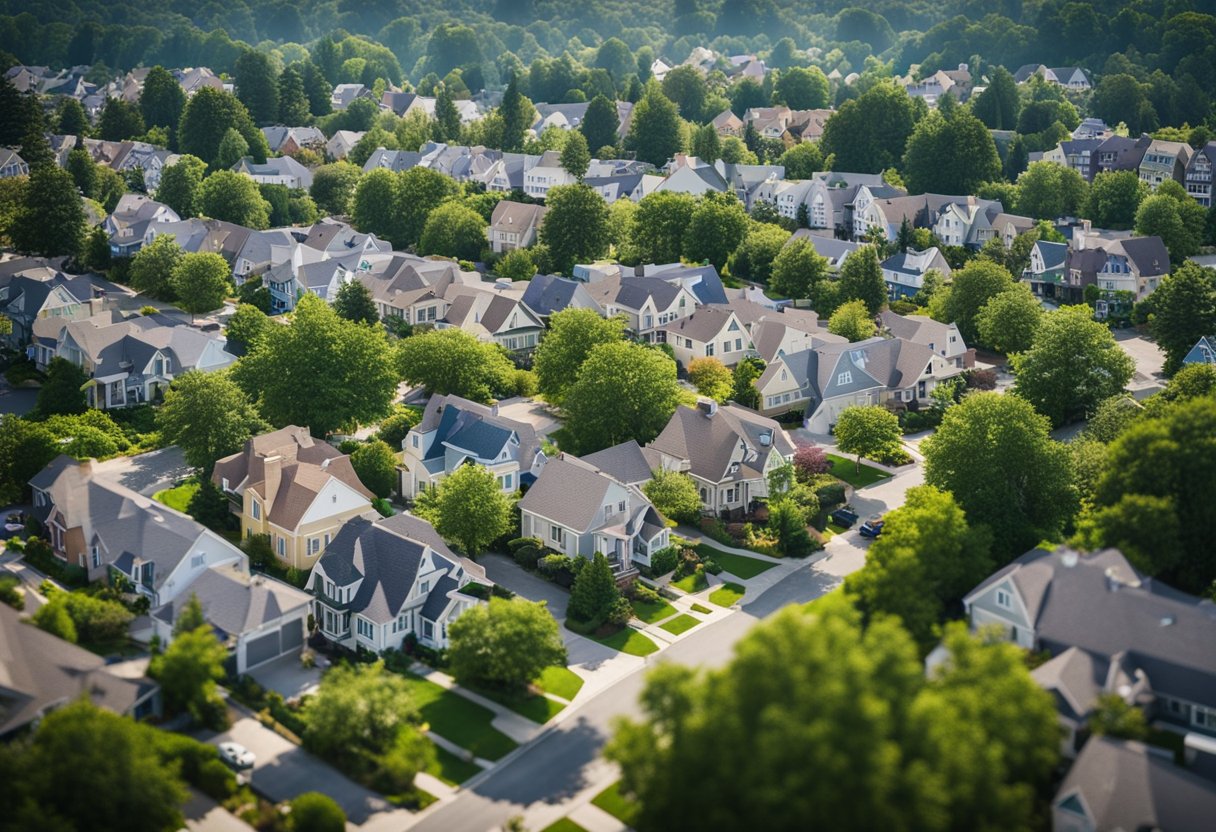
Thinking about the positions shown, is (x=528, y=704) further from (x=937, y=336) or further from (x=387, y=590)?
(x=937, y=336)

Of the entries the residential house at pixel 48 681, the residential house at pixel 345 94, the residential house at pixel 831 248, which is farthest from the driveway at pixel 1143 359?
the residential house at pixel 345 94

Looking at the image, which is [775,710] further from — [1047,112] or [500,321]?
[1047,112]

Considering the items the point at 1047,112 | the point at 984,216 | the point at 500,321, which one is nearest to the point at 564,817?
the point at 500,321

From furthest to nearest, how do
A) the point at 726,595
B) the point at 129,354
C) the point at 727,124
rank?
1. the point at 727,124
2. the point at 129,354
3. the point at 726,595

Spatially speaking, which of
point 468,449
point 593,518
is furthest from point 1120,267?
point 468,449

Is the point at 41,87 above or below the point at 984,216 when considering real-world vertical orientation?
below

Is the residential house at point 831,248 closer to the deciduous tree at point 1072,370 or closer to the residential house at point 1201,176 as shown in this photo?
the deciduous tree at point 1072,370

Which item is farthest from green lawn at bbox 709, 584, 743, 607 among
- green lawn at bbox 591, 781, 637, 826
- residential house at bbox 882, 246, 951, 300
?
residential house at bbox 882, 246, 951, 300
